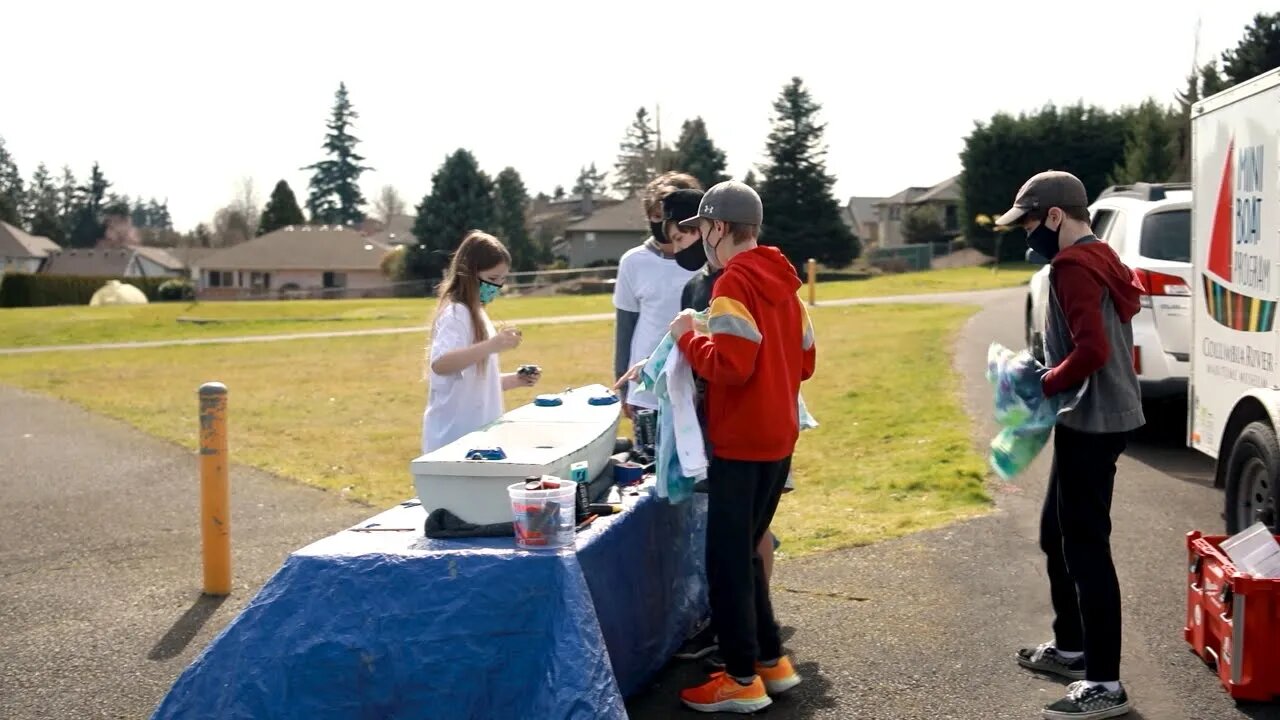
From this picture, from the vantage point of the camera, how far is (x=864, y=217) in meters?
115

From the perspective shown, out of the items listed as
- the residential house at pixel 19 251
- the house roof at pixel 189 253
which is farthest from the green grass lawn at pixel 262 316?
the residential house at pixel 19 251

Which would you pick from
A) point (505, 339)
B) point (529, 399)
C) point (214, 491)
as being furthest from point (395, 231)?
point (505, 339)

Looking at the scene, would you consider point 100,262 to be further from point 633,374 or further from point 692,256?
point 633,374

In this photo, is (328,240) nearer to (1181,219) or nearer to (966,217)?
(966,217)

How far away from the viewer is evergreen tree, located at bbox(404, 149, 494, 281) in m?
65.6

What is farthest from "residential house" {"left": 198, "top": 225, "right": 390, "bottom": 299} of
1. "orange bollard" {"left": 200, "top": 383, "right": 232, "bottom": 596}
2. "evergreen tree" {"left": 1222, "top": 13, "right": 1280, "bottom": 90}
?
"orange bollard" {"left": 200, "top": 383, "right": 232, "bottom": 596}

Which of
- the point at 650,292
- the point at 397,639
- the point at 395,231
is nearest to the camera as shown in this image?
the point at 397,639

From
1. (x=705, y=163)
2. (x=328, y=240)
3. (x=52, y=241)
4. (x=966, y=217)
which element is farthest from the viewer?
(x=52, y=241)

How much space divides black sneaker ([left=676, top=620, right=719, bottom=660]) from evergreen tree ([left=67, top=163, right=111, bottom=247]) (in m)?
126

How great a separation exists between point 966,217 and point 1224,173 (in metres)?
55.4

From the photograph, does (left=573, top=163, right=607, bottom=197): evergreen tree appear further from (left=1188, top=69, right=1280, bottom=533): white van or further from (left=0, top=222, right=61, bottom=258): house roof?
(left=1188, top=69, right=1280, bottom=533): white van

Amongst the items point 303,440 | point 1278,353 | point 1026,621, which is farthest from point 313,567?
point 303,440

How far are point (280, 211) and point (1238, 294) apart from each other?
326ft

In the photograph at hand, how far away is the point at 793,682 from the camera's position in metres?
5.05
